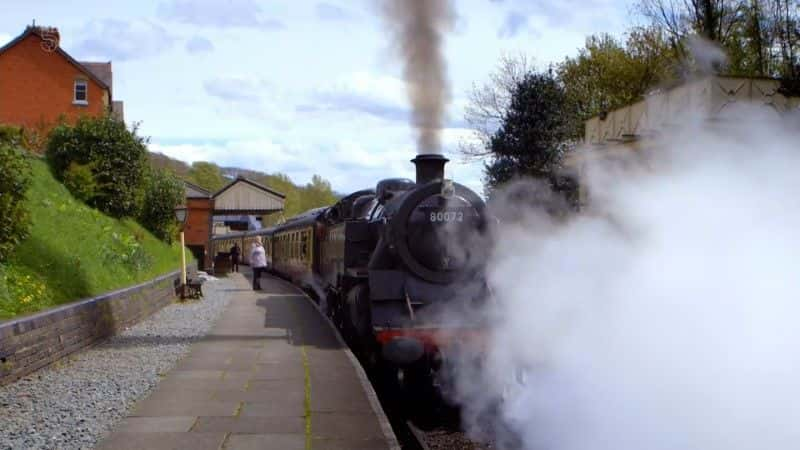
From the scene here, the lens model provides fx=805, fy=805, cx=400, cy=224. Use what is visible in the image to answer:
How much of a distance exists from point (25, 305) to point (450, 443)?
561cm

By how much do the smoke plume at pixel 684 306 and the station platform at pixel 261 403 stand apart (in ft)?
4.72

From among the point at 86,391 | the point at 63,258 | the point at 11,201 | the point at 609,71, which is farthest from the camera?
the point at 609,71

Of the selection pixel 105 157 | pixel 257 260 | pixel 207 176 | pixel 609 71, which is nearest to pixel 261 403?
pixel 105 157

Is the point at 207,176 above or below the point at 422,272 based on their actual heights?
above

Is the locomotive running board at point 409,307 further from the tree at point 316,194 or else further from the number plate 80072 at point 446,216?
the tree at point 316,194

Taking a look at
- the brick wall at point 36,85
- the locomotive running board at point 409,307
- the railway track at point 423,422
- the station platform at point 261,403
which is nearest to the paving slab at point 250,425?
the station platform at point 261,403

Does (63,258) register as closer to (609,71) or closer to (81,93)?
(609,71)

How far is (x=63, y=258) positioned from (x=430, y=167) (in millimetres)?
6080

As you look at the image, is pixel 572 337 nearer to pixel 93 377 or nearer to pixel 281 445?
pixel 281 445

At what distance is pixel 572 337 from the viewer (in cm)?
668

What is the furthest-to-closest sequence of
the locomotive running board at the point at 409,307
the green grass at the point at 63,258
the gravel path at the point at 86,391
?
1. the green grass at the point at 63,258
2. the locomotive running board at the point at 409,307
3. the gravel path at the point at 86,391

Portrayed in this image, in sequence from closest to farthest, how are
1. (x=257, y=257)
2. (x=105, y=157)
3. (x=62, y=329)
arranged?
(x=62, y=329)
(x=105, y=157)
(x=257, y=257)

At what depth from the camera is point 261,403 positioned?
24.1 ft

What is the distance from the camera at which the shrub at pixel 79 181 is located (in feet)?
62.0
